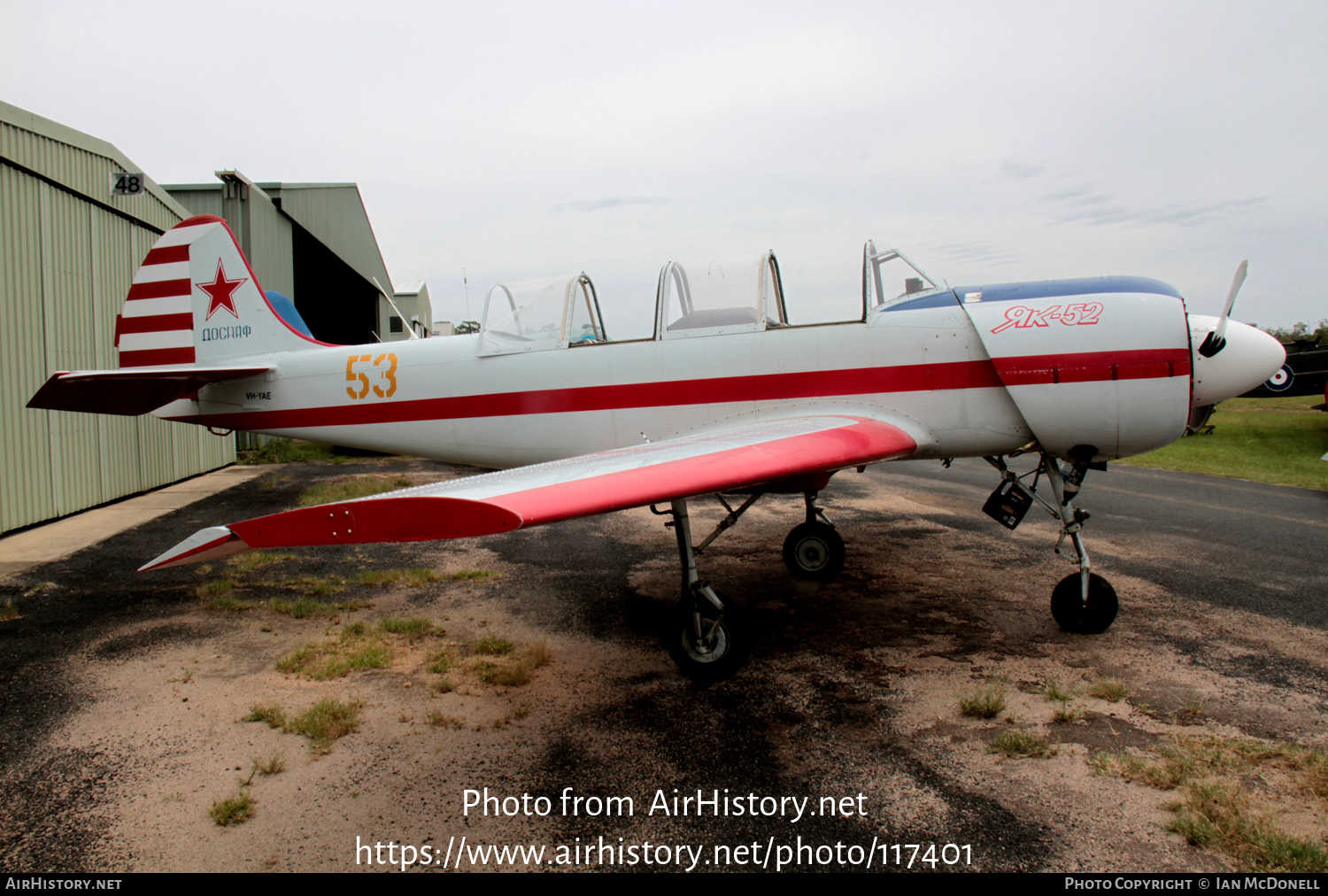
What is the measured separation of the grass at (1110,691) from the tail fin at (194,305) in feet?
22.8

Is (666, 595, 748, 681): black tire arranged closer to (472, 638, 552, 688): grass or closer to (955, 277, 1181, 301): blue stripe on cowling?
(472, 638, 552, 688): grass

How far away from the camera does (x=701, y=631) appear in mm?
3953

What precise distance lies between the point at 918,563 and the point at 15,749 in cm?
643

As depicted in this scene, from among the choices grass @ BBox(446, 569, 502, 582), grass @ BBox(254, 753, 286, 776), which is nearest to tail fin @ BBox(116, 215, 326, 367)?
grass @ BBox(446, 569, 502, 582)

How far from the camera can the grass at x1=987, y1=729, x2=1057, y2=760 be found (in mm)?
3037

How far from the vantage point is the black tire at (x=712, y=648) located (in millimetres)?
3930

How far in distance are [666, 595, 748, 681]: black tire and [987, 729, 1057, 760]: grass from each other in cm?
141

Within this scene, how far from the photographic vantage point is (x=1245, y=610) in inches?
194

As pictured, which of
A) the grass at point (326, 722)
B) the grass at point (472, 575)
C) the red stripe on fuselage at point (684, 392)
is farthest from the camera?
the grass at point (472, 575)

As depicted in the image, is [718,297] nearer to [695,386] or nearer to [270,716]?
[695,386]

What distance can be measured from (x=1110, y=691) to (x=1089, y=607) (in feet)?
3.29

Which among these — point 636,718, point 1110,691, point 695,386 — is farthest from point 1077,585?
point 636,718

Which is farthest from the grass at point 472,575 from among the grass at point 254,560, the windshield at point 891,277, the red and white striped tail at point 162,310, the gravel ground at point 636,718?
the windshield at point 891,277

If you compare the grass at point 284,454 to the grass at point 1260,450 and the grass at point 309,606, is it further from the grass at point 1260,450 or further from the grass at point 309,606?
the grass at point 1260,450
